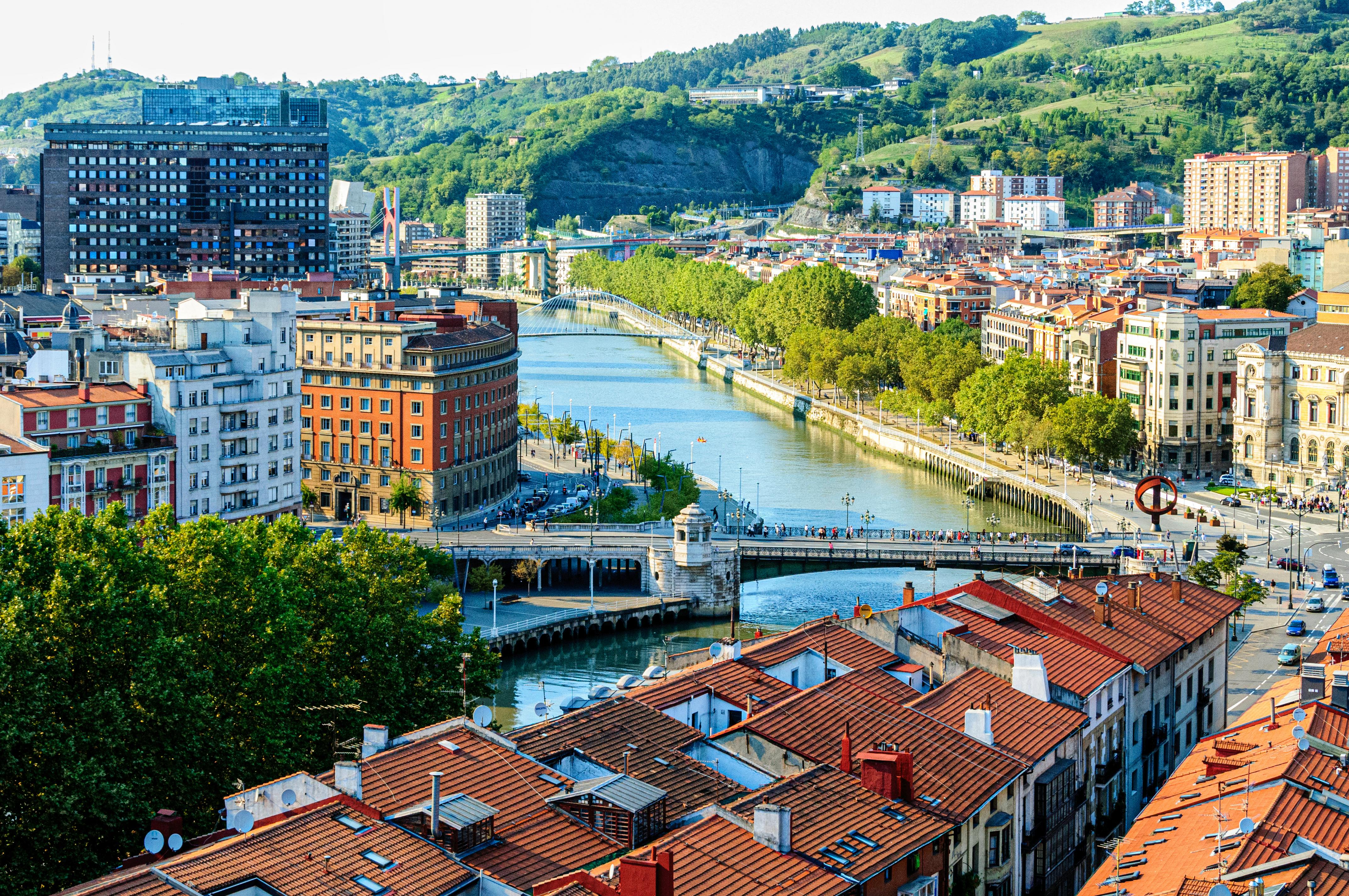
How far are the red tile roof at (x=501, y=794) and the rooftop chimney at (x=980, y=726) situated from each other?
5414 millimetres

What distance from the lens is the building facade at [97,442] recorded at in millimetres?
42312

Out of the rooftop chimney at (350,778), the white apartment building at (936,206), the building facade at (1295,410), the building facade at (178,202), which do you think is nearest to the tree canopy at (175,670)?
the rooftop chimney at (350,778)

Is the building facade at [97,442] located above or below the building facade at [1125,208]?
below

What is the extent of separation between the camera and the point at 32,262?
12312 centimetres

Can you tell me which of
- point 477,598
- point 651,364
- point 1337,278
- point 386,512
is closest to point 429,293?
point 651,364

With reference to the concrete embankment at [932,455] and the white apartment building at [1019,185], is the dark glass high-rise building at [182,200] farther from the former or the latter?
the white apartment building at [1019,185]

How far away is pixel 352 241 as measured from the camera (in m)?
168

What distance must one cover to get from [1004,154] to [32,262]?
103 metres

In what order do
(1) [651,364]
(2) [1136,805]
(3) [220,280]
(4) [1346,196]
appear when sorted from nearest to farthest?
(2) [1136,805]
(3) [220,280]
(1) [651,364]
(4) [1346,196]

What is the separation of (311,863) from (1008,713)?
34.1 ft

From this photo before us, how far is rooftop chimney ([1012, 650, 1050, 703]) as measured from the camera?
26250 mm

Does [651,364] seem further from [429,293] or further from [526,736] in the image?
[526,736]

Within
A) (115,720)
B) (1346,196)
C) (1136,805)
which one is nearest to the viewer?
(115,720)

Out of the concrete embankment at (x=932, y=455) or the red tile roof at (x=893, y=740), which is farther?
the concrete embankment at (x=932, y=455)
